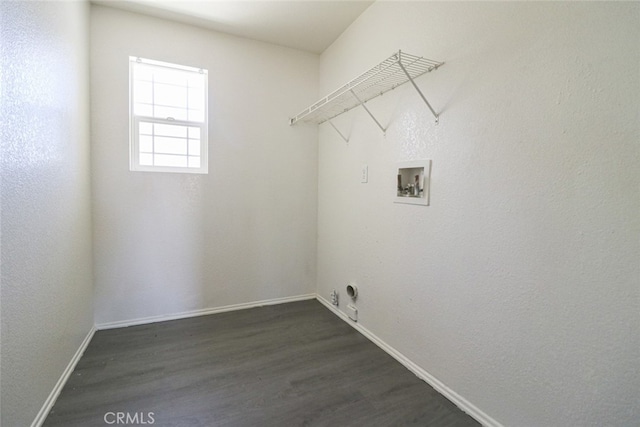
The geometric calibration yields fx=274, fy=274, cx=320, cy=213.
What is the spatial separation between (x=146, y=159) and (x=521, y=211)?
2.66 meters

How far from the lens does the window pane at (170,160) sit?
2.39m

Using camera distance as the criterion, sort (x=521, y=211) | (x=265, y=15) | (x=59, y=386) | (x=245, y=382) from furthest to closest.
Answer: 1. (x=265, y=15)
2. (x=245, y=382)
3. (x=59, y=386)
4. (x=521, y=211)

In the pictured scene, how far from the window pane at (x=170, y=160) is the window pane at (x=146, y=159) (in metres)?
0.04

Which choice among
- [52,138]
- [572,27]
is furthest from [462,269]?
[52,138]

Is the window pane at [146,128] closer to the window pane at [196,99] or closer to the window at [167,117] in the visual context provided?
the window at [167,117]

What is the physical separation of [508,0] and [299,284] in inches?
104

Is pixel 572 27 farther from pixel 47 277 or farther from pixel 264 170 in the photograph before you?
pixel 47 277

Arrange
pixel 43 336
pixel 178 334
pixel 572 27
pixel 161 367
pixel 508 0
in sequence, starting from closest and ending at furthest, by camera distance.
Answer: pixel 572 27 < pixel 508 0 < pixel 43 336 < pixel 161 367 < pixel 178 334

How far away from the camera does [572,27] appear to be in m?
1.02

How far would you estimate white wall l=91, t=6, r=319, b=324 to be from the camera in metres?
2.20

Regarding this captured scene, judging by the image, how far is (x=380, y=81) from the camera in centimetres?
183

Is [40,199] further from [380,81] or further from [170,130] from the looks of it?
[380,81]

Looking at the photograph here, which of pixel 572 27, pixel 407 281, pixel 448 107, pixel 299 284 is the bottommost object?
pixel 299 284

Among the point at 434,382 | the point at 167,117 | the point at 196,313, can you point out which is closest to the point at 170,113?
the point at 167,117
